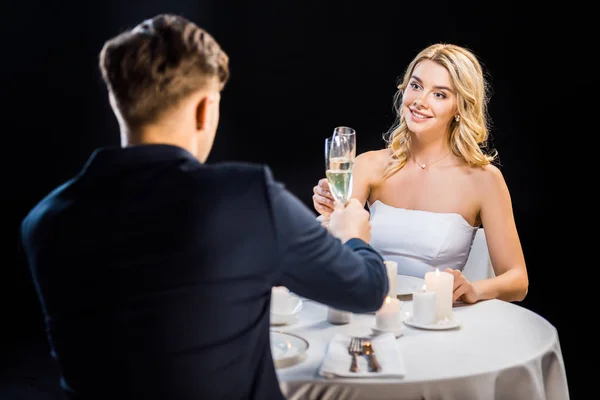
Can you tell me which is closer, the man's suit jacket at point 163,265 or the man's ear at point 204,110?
the man's suit jacket at point 163,265

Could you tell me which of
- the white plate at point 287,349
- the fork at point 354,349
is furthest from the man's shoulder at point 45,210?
the fork at point 354,349

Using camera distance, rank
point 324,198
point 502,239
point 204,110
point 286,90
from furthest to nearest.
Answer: point 286,90 < point 502,239 < point 324,198 < point 204,110

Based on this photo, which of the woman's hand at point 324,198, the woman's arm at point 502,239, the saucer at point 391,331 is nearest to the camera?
the saucer at point 391,331

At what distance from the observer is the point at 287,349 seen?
179 centimetres

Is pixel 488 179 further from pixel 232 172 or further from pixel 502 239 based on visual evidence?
pixel 232 172

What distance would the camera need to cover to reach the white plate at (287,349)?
171 cm

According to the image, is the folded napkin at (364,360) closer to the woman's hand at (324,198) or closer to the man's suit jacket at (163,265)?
the man's suit jacket at (163,265)

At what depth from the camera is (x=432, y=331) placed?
6.61ft

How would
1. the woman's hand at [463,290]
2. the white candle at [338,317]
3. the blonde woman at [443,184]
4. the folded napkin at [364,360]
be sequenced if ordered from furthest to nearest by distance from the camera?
the blonde woman at [443,184]
the woman's hand at [463,290]
the white candle at [338,317]
the folded napkin at [364,360]

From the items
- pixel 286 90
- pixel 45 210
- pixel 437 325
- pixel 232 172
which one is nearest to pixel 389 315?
pixel 437 325

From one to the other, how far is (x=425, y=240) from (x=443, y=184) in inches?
13.4

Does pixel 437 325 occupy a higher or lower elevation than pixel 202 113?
lower

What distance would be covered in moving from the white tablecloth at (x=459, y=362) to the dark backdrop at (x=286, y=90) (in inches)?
103

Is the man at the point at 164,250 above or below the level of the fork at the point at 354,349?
above
